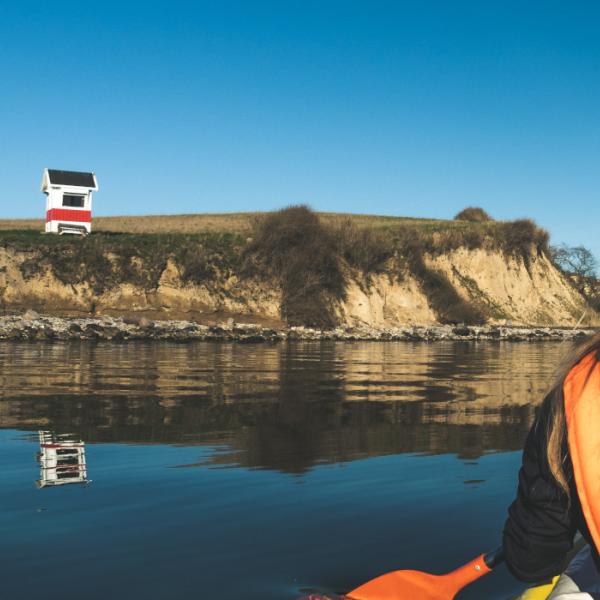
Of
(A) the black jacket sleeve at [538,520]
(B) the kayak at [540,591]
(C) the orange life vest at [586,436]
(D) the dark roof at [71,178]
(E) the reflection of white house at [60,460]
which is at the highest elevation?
(D) the dark roof at [71,178]

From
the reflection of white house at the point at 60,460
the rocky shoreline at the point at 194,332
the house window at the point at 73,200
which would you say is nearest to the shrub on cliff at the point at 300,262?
the rocky shoreline at the point at 194,332

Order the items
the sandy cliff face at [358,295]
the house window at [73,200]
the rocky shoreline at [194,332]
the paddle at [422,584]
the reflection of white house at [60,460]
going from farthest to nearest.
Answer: the house window at [73,200]
the sandy cliff face at [358,295]
the rocky shoreline at [194,332]
the reflection of white house at [60,460]
the paddle at [422,584]

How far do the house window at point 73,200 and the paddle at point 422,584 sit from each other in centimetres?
4891

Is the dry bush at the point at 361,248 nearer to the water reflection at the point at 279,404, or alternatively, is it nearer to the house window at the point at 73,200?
the house window at the point at 73,200

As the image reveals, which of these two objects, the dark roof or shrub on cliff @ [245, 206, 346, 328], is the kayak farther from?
the dark roof

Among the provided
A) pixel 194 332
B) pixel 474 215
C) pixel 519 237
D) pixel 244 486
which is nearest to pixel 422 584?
pixel 244 486

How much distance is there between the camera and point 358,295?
47500mm

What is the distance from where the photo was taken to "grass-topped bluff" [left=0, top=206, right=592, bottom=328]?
4259 cm

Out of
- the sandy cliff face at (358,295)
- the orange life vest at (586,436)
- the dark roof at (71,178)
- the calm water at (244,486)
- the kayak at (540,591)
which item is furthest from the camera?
the dark roof at (71,178)

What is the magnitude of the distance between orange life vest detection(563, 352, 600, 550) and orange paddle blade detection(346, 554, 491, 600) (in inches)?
46.6

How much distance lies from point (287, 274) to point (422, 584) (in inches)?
1658

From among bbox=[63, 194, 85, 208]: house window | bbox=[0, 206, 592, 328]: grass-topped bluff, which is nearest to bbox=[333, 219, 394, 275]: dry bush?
bbox=[0, 206, 592, 328]: grass-topped bluff

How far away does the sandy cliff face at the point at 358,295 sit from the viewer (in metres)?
41.8

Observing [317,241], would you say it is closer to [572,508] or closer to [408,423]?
[408,423]
